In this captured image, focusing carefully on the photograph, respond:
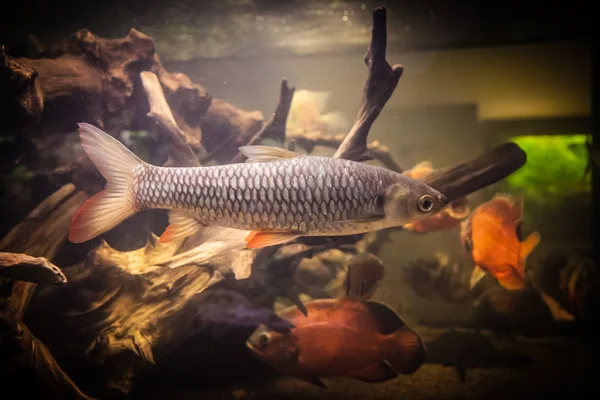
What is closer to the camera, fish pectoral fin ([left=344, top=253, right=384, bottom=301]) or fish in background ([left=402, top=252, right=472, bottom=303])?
fish pectoral fin ([left=344, top=253, right=384, bottom=301])

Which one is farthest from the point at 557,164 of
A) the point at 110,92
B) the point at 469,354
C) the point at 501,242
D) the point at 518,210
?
the point at 110,92

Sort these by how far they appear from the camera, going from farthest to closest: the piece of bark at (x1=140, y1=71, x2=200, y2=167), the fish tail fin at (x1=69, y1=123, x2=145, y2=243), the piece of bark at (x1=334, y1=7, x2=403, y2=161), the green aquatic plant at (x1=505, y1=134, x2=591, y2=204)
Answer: the green aquatic plant at (x1=505, y1=134, x2=591, y2=204), the piece of bark at (x1=140, y1=71, x2=200, y2=167), the piece of bark at (x1=334, y1=7, x2=403, y2=161), the fish tail fin at (x1=69, y1=123, x2=145, y2=243)

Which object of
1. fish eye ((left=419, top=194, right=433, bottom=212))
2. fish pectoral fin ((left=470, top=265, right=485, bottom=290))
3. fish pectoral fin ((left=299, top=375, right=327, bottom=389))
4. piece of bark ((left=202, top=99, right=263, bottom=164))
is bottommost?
fish pectoral fin ((left=299, top=375, right=327, bottom=389))

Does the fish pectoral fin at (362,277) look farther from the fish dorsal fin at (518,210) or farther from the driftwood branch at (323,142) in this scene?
the fish dorsal fin at (518,210)

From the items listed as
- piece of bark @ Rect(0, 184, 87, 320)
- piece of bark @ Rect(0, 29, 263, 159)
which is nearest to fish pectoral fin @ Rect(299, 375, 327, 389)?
piece of bark @ Rect(0, 29, 263, 159)

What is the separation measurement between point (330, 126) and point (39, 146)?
3.29 metres

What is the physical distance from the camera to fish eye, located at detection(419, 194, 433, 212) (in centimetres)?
197

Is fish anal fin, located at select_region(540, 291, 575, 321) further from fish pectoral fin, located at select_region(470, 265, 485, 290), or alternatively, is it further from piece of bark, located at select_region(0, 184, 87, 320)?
piece of bark, located at select_region(0, 184, 87, 320)

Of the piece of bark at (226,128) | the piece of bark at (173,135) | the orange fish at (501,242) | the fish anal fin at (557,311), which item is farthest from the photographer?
the fish anal fin at (557,311)

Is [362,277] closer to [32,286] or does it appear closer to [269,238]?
[269,238]

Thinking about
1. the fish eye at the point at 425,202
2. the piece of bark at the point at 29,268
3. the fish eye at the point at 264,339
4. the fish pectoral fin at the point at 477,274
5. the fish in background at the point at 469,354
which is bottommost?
the fish in background at the point at 469,354

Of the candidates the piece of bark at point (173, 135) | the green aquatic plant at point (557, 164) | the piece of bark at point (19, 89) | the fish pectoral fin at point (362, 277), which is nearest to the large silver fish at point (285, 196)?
the piece of bark at point (173, 135)

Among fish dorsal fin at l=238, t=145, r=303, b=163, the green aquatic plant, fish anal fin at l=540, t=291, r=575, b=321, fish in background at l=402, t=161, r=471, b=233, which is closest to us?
fish dorsal fin at l=238, t=145, r=303, b=163

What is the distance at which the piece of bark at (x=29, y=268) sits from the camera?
222 centimetres
